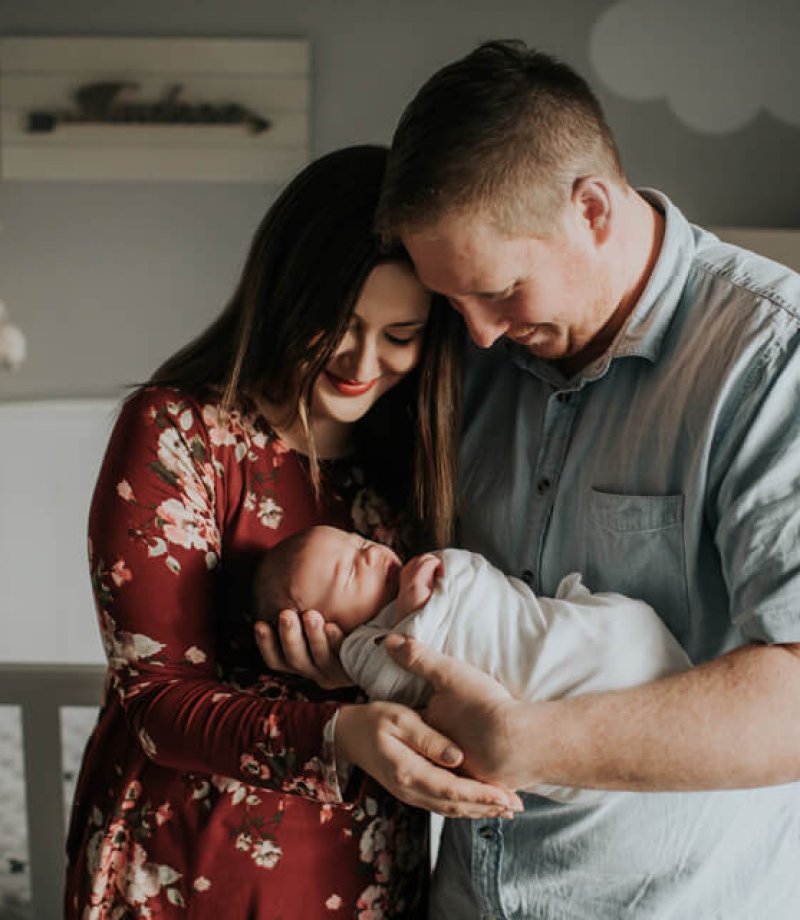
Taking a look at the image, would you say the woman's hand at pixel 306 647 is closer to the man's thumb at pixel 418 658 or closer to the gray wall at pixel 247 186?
the man's thumb at pixel 418 658

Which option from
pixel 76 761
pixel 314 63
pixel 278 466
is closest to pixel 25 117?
pixel 314 63

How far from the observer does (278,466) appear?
53.1 inches

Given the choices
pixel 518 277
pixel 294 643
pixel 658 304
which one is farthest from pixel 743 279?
pixel 294 643

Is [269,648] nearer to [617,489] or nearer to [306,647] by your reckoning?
[306,647]

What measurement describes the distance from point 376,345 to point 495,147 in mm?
279

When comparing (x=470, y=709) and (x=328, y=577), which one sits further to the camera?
(x=328, y=577)

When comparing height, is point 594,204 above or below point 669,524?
above

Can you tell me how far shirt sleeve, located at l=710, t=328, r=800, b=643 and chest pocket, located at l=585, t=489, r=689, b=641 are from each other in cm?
7

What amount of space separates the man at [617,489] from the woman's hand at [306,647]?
139 mm

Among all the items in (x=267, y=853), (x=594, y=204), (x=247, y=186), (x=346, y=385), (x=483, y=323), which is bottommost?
(x=267, y=853)

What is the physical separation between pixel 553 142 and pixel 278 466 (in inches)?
19.4

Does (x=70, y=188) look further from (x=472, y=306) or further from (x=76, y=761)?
(x=472, y=306)

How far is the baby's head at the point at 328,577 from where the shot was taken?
1266mm

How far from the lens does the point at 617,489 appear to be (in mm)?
1205
